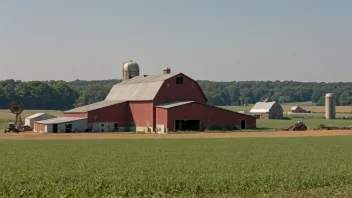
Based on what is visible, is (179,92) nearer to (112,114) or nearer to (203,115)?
(203,115)

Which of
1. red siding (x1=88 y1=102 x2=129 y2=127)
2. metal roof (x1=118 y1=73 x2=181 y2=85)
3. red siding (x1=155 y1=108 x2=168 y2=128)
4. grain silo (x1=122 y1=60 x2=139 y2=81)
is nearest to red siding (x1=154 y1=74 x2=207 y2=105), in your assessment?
metal roof (x1=118 y1=73 x2=181 y2=85)

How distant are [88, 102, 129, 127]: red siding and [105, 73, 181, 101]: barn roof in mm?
2198

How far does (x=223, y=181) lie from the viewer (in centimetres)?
2342

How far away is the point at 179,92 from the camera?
8025 cm

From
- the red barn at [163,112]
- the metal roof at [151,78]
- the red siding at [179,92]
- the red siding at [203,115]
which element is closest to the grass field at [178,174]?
the red siding at [203,115]

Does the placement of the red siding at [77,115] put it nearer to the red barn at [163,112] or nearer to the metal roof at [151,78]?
the red barn at [163,112]

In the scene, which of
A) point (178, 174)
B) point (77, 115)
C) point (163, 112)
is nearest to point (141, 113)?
point (163, 112)

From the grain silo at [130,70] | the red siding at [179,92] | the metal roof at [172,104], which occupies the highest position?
the grain silo at [130,70]

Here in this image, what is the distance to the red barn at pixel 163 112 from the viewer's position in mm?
74562

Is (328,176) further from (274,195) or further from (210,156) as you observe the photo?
(210,156)

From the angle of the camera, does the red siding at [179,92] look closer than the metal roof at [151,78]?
Yes

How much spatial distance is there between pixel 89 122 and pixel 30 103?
95.9m

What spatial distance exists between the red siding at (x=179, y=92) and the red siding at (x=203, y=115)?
139 inches

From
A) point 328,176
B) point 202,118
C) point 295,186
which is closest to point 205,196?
point 295,186
